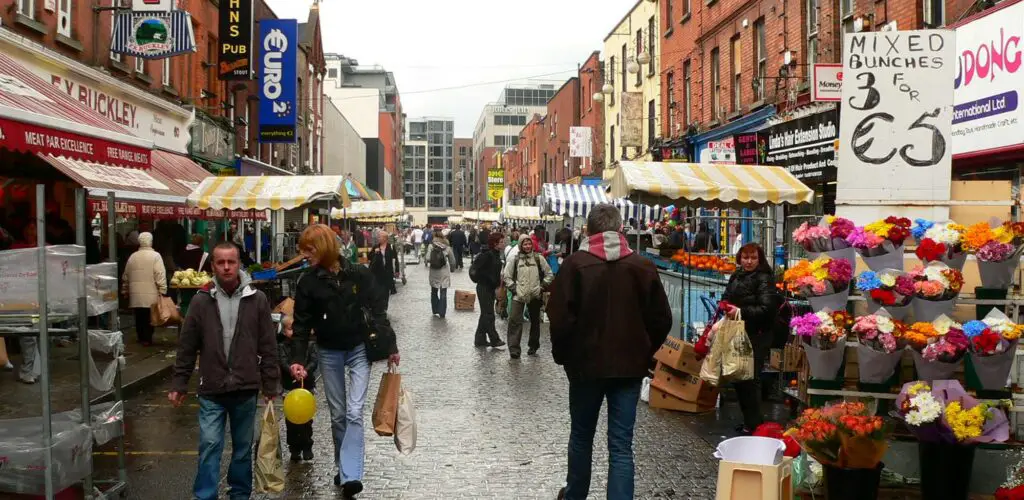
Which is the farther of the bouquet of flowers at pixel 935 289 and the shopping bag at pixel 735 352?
the shopping bag at pixel 735 352

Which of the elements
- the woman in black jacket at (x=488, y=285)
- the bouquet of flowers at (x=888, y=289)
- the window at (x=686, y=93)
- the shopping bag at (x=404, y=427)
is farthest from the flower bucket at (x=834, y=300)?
the window at (x=686, y=93)

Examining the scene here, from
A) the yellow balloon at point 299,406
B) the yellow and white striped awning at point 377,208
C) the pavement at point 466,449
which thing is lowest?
the pavement at point 466,449

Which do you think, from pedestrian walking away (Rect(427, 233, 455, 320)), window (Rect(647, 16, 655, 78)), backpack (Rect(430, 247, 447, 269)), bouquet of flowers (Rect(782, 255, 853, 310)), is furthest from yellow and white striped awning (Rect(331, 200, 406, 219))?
bouquet of flowers (Rect(782, 255, 853, 310))

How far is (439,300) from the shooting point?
19375 mm

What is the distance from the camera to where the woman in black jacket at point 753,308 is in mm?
8211

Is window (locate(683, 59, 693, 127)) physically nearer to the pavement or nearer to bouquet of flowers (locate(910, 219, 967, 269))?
the pavement

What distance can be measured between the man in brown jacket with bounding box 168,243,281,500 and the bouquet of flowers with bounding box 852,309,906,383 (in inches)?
144

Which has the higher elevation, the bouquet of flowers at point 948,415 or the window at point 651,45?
the window at point 651,45

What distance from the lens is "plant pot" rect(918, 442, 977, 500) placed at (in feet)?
18.2

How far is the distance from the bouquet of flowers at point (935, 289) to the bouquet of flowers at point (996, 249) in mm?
190

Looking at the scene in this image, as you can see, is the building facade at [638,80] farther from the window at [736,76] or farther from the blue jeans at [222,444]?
the blue jeans at [222,444]

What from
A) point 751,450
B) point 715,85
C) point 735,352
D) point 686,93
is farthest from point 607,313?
point 686,93

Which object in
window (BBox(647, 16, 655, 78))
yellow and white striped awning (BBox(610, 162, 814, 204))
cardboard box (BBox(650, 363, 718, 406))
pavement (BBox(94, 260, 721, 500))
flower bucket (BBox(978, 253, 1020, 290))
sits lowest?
pavement (BBox(94, 260, 721, 500))

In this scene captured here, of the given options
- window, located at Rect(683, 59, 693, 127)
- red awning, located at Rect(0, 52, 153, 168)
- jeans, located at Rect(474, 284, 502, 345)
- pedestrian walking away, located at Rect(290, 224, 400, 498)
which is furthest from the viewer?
window, located at Rect(683, 59, 693, 127)
